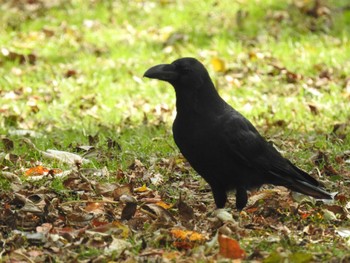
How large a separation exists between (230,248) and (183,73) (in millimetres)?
1326

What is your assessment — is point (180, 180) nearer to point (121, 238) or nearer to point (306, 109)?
point (121, 238)

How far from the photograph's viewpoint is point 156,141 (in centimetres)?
740

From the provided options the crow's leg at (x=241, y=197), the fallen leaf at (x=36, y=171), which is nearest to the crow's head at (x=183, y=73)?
the crow's leg at (x=241, y=197)

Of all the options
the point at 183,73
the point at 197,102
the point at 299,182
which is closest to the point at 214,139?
the point at 197,102

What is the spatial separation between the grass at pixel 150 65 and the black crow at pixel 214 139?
706 millimetres

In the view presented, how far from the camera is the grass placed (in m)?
7.39

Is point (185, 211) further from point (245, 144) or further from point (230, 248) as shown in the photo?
point (230, 248)

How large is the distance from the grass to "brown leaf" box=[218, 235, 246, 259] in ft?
5.29

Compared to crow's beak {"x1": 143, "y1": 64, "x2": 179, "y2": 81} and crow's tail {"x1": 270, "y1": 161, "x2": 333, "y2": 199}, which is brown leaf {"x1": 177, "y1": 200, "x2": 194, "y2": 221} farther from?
crow's beak {"x1": 143, "y1": 64, "x2": 179, "y2": 81}

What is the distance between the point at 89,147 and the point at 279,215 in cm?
217

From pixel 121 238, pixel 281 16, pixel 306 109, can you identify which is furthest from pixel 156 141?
pixel 281 16

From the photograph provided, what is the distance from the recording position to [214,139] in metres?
5.06

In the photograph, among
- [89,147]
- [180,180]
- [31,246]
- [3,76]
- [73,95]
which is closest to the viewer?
[31,246]

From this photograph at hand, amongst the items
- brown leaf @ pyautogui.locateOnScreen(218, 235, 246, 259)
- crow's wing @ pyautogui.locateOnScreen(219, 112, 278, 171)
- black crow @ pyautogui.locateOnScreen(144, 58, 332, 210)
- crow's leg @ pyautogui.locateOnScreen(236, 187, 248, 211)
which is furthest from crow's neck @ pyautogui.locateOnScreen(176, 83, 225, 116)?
brown leaf @ pyautogui.locateOnScreen(218, 235, 246, 259)
